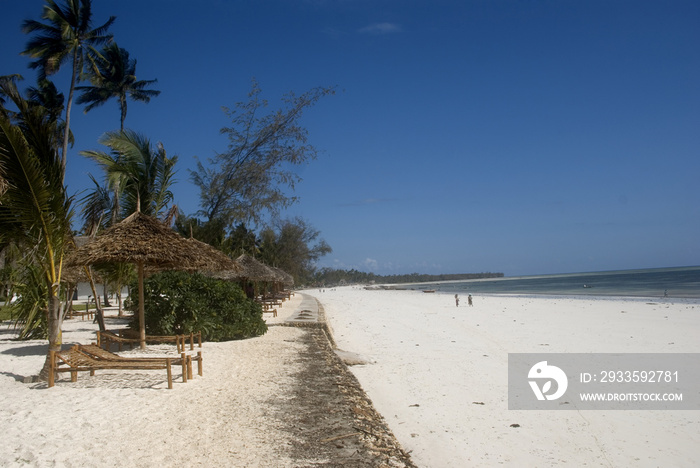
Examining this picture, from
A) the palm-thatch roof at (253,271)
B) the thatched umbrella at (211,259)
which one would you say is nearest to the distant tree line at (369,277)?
the palm-thatch roof at (253,271)

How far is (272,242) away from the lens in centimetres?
4534

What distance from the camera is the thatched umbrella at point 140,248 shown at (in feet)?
25.6

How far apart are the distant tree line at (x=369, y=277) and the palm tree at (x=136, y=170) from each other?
269ft

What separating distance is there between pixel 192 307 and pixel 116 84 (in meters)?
15.9

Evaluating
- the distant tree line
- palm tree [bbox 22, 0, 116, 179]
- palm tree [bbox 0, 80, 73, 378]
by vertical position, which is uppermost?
palm tree [bbox 22, 0, 116, 179]

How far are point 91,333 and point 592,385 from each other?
10.5 m

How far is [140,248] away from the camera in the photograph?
315 inches

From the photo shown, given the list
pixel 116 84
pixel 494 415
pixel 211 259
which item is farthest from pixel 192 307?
pixel 116 84

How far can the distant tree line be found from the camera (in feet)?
372

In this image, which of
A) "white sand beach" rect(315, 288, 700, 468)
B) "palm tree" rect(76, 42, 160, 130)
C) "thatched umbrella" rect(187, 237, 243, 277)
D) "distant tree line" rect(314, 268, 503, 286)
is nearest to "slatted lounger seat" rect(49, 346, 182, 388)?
"white sand beach" rect(315, 288, 700, 468)

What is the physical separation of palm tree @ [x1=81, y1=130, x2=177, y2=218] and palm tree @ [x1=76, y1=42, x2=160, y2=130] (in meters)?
10.9

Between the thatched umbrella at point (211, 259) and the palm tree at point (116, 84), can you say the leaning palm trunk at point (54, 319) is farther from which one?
the palm tree at point (116, 84)

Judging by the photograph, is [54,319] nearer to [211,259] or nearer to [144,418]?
[144,418]

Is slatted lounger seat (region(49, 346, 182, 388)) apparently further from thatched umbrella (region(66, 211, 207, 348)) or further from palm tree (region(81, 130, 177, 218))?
palm tree (region(81, 130, 177, 218))
